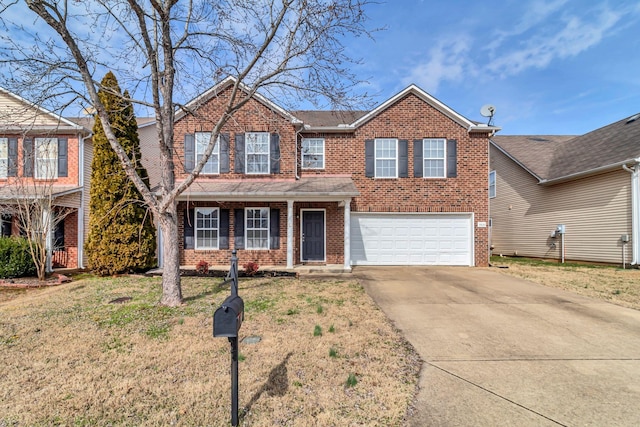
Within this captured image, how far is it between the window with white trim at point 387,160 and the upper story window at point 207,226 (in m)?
6.31

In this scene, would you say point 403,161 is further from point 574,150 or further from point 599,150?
point 574,150

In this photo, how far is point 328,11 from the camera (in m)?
6.33

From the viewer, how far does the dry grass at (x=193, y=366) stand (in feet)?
9.32

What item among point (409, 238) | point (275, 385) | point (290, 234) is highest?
point (290, 234)

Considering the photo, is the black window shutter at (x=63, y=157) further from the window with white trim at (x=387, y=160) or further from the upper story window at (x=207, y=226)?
the window with white trim at (x=387, y=160)

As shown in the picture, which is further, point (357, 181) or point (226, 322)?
point (357, 181)

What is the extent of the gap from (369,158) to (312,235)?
3.62 meters

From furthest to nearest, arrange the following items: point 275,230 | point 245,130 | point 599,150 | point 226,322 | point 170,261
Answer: point 599,150 < point 245,130 < point 275,230 < point 170,261 < point 226,322

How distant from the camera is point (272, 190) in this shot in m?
10.9

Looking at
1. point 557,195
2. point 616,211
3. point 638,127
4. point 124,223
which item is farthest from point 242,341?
point 638,127

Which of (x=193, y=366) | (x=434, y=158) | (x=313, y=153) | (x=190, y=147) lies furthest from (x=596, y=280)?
(x=190, y=147)

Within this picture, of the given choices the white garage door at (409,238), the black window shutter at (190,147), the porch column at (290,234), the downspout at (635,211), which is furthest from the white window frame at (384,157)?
the downspout at (635,211)

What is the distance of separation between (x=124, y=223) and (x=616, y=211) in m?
17.3

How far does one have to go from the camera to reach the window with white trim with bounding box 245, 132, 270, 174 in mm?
12109
